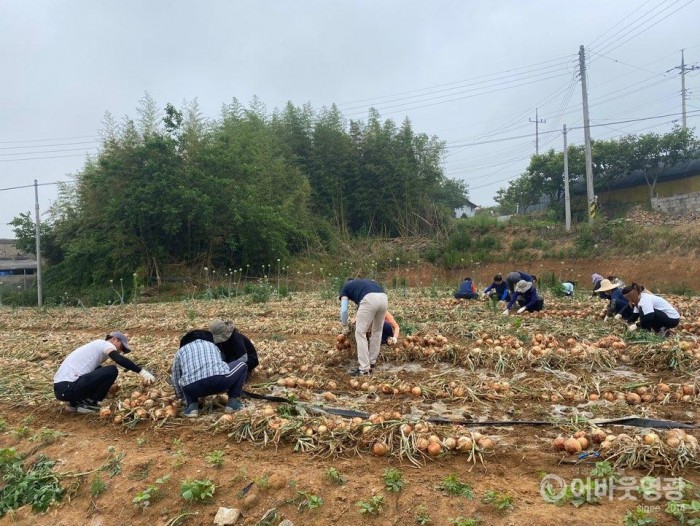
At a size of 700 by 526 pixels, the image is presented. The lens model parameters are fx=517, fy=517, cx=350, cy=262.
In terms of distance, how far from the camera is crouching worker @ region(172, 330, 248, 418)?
4.56 metres

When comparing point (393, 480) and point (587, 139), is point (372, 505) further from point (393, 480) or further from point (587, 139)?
point (587, 139)

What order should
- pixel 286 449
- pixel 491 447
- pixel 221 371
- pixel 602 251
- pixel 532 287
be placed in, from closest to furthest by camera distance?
pixel 491 447
pixel 286 449
pixel 221 371
pixel 532 287
pixel 602 251

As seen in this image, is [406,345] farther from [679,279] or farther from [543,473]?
[679,279]

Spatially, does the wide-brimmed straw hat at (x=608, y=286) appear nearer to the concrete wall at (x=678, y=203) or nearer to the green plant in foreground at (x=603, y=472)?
the green plant in foreground at (x=603, y=472)

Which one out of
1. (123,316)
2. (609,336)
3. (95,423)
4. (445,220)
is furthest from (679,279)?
(95,423)

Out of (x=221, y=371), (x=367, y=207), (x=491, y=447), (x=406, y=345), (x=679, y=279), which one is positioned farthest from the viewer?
(x=367, y=207)

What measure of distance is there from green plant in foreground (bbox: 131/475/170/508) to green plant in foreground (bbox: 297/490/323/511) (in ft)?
3.33

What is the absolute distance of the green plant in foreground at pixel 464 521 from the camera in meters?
2.67

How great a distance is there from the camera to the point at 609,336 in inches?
266

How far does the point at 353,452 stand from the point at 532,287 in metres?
6.98

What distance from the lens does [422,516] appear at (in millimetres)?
2814

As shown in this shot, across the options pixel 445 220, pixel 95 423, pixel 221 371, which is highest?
pixel 445 220

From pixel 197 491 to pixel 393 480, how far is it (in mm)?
1254

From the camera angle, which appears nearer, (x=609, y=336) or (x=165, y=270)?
(x=609, y=336)
